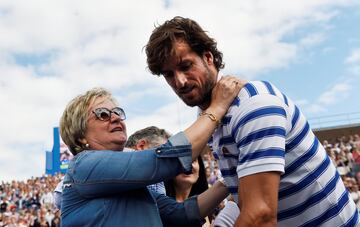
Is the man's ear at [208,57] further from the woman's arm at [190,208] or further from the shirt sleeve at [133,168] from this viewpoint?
the woman's arm at [190,208]

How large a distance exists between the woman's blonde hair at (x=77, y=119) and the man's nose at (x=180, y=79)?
45cm

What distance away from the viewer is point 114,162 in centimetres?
198

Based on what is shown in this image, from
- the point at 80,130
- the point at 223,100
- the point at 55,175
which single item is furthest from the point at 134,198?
the point at 55,175

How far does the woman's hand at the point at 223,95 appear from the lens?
209 cm

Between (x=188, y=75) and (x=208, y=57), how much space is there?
23cm

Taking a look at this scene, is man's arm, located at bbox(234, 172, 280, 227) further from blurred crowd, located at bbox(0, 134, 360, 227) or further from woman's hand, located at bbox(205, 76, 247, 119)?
blurred crowd, located at bbox(0, 134, 360, 227)

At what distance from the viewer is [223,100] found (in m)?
2.12

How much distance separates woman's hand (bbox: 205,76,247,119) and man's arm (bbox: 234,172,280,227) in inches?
14.8

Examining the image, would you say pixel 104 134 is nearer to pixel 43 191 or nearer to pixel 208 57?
pixel 208 57

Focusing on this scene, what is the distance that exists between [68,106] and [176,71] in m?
0.63

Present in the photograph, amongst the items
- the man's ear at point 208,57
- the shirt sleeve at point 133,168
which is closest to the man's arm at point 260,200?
the shirt sleeve at point 133,168

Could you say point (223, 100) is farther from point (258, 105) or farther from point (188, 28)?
point (188, 28)

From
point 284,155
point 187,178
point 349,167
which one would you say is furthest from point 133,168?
point 349,167

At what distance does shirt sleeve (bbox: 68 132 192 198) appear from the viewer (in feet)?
6.41
